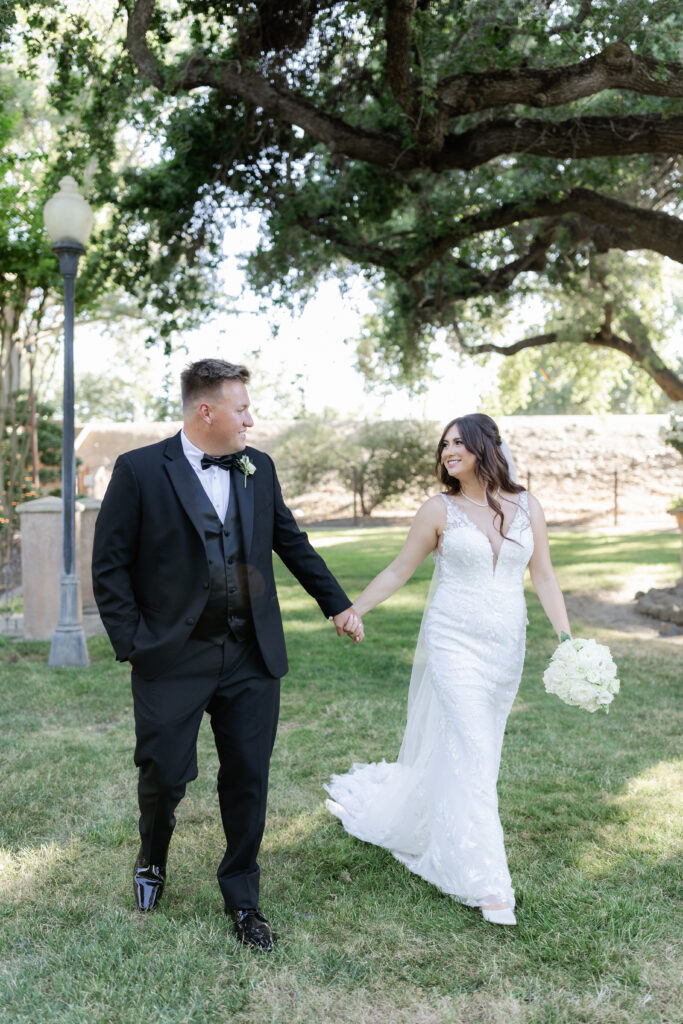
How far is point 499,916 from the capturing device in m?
3.38

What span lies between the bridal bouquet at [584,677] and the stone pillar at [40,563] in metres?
6.67

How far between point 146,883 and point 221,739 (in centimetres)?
74

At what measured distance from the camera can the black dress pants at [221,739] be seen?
323 centimetres

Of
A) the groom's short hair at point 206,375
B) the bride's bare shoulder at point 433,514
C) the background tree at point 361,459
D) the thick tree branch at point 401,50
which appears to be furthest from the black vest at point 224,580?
the background tree at point 361,459

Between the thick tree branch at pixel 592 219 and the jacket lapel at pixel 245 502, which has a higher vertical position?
the thick tree branch at pixel 592 219

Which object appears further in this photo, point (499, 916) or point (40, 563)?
point (40, 563)

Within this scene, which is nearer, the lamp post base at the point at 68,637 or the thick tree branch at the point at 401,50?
the thick tree branch at the point at 401,50

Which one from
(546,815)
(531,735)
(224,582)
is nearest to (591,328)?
(531,735)

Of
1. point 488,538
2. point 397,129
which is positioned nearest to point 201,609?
point 488,538

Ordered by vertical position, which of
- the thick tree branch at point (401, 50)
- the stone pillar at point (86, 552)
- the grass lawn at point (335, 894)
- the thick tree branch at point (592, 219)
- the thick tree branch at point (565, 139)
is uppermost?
the thick tree branch at point (401, 50)

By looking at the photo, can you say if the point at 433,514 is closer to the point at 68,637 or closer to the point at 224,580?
the point at 224,580

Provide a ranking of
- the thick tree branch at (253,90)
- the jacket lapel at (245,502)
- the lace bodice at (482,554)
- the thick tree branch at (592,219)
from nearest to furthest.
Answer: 1. the jacket lapel at (245,502)
2. the lace bodice at (482,554)
3. the thick tree branch at (253,90)
4. the thick tree branch at (592,219)

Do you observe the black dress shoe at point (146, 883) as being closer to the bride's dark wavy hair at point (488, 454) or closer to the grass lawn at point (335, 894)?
the grass lawn at point (335, 894)

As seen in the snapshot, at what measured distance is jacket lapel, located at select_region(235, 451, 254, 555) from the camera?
10.9ft
